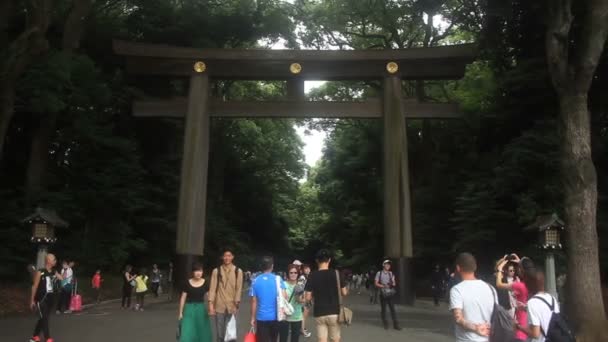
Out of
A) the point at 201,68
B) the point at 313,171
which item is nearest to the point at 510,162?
the point at 201,68

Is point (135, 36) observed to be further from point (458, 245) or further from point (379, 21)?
point (458, 245)

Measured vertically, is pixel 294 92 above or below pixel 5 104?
above

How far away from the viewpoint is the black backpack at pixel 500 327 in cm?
496

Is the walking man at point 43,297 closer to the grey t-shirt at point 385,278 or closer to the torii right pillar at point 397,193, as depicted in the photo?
the grey t-shirt at point 385,278

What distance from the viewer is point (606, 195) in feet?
58.6

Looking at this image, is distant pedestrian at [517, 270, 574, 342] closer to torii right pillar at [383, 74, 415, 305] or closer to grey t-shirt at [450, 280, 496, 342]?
grey t-shirt at [450, 280, 496, 342]

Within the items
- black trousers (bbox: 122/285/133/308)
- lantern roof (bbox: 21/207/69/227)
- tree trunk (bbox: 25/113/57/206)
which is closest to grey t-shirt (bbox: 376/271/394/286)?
lantern roof (bbox: 21/207/69/227)

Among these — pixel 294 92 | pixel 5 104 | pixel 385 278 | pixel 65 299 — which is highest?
pixel 294 92

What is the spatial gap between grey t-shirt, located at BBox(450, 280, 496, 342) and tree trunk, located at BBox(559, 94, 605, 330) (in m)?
6.94

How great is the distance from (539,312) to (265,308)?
3.43m

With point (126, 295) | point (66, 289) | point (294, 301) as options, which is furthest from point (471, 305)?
point (126, 295)

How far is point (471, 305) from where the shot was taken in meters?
5.10

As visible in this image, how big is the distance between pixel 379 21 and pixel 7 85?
20.3 m

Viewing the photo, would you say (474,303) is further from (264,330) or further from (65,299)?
(65,299)
